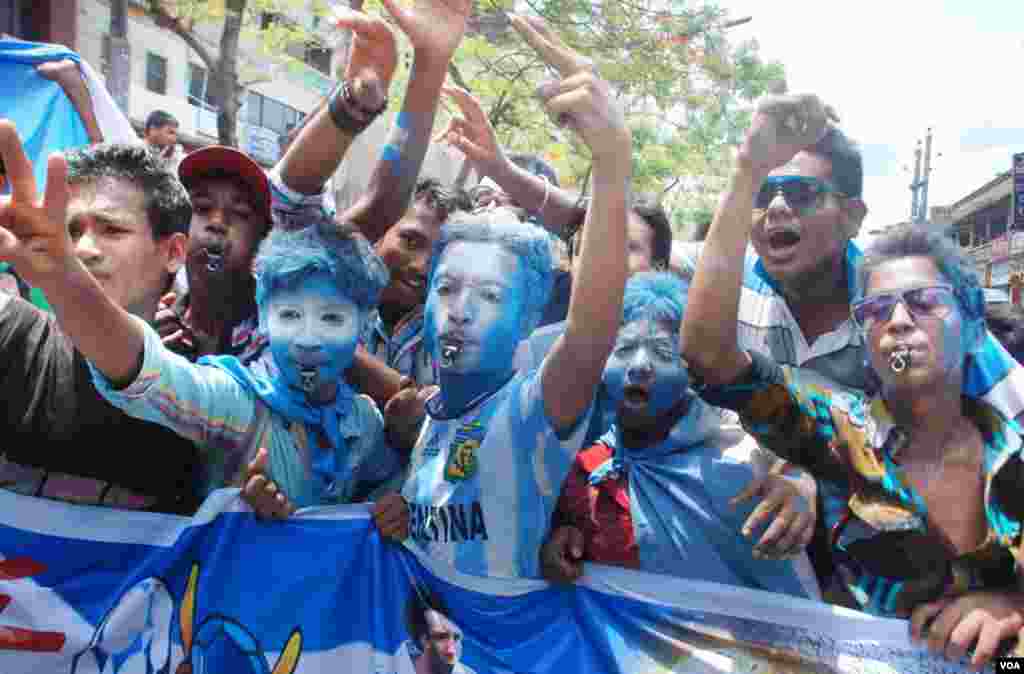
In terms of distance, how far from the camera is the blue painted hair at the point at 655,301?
8.64 ft

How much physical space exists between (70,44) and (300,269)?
1058 cm

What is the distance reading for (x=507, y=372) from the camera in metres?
2.59

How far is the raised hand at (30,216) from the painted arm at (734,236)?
152 cm

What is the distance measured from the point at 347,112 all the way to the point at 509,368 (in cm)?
115

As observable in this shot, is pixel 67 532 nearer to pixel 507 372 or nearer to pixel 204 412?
pixel 204 412

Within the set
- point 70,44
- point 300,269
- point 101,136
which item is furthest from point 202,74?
point 300,269

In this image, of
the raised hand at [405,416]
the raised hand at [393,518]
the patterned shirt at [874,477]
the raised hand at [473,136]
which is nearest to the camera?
the patterned shirt at [874,477]

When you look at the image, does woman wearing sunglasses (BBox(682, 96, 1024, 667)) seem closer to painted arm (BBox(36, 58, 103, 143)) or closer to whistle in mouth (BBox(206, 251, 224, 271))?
whistle in mouth (BBox(206, 251, 224, 271))

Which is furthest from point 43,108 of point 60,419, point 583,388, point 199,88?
point 199,88

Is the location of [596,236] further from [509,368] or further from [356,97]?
[356,97]

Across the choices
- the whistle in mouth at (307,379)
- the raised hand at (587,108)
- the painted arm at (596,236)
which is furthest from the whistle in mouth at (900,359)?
the whistle in mouth at (307,379)

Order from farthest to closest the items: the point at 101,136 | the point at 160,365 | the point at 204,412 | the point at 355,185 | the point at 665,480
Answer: the point at 355,185 < the point at 101,136 < the point at 665,480 < the point at 204,412 < the point at 160,365

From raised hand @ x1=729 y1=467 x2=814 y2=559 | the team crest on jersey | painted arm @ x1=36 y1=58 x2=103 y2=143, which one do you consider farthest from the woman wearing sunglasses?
painted arm @ x1=36 y1=58 x2=103 y2=143

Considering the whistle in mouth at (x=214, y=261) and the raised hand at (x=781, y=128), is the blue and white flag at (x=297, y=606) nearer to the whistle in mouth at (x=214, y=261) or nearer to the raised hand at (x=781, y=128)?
the whistle in mouth at (x=214, y=261)
